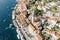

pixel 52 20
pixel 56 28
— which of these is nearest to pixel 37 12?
pixel 52 20

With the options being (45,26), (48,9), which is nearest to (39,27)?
(45,26)

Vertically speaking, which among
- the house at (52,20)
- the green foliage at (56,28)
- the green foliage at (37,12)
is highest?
the green foliage at (37,12)

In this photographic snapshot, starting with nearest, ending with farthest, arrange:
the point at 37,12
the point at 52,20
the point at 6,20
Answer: the point at 52,20
the point at 37,12
the point at 6,20

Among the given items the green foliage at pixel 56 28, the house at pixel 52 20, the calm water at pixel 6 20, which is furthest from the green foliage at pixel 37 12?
the calm water at pixel 6 20

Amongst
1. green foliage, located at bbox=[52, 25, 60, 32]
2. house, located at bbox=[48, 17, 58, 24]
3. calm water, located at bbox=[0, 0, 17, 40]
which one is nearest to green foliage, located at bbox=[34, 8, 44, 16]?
house, located at bbox=[48, 17, 58, 24]

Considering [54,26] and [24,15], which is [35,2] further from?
[54,26]

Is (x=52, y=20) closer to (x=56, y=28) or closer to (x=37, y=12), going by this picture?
(x=56, y=28)

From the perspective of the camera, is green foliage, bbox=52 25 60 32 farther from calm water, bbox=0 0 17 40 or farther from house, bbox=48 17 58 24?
calm water, bbox=0 0 17 40

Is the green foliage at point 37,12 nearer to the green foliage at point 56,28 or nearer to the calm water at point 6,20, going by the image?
A: the green foliage at point 56,28

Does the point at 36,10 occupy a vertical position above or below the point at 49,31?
above
